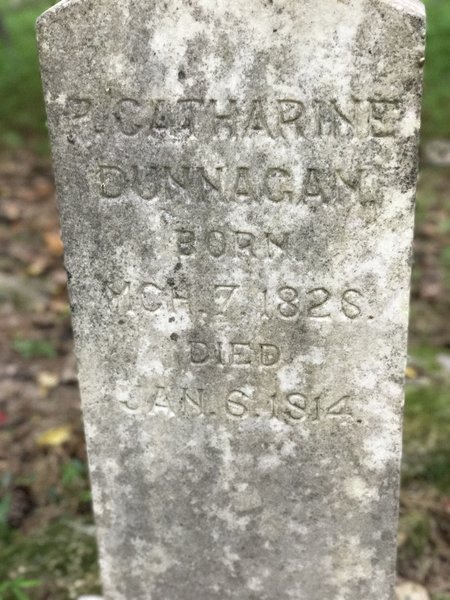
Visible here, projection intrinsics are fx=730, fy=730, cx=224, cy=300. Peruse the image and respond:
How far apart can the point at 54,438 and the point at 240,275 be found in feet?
5.48

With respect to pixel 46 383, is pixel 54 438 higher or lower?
lower

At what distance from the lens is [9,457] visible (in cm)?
317

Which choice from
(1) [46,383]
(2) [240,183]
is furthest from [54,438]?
(2) [240,183]

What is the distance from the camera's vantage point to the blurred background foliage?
2.67m

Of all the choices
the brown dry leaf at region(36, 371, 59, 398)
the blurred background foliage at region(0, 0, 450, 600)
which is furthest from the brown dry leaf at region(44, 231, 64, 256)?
the brown dry leaf at region(36, 371, 59, 398)

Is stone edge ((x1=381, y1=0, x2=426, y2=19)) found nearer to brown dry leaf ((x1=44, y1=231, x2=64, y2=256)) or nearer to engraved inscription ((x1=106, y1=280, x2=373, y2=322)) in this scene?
engraved inscription ((x1=106, y1=280, x2=373, y2=322))

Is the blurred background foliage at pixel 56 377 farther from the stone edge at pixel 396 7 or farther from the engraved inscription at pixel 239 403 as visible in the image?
the stone edge at pixel 396 7

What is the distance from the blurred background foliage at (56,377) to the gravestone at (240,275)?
503 mm

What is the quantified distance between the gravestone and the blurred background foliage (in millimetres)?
503

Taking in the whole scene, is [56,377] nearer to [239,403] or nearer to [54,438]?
[54,438]

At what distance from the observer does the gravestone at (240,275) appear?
5.23 feet

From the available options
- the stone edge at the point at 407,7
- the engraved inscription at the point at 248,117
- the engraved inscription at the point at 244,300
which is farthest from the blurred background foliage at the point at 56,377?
the stone edge at the point at 407,7

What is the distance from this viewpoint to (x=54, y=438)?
313cm

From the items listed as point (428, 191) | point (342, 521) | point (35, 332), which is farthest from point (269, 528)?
point (428, 191)
